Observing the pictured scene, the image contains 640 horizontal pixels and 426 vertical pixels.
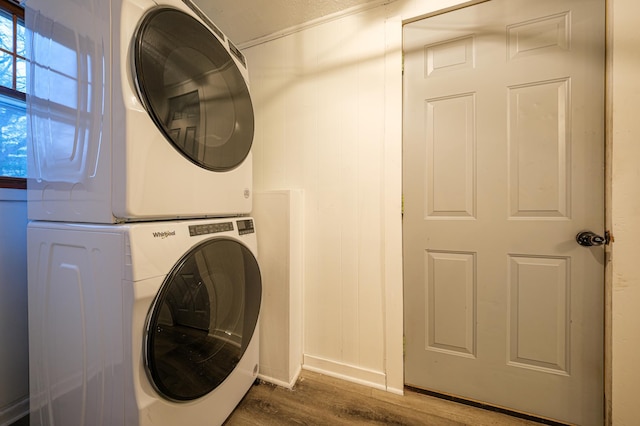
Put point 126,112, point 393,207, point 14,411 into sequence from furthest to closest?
point 393,207 < point 14,411 < point 126,112

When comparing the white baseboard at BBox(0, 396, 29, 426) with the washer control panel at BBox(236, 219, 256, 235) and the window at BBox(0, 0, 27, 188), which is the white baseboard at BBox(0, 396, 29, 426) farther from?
the washer control panel at BBox(236, 219, 256, 235)

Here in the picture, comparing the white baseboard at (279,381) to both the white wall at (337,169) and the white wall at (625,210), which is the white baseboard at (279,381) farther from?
the white wall at (625,210)

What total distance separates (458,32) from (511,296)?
4.54 ft

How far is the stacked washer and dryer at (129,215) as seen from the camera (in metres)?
0.70

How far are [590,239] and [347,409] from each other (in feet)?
4.57

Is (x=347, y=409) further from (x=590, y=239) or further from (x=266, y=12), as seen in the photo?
(x=266, y=12)

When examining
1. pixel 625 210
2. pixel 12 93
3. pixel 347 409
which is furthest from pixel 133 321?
pixel 625 210

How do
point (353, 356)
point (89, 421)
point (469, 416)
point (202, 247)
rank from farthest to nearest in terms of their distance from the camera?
point (353, 356) < point (469, 416) < point (202, 247) < point (89, 421)

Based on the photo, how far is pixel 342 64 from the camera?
1423 mm

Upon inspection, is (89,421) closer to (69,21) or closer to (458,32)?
(69,21)

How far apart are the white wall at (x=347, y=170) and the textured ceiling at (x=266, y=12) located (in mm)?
66

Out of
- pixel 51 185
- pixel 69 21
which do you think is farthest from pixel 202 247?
pixel 69 21

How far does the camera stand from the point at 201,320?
88 cm

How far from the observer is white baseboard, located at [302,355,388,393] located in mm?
1336
